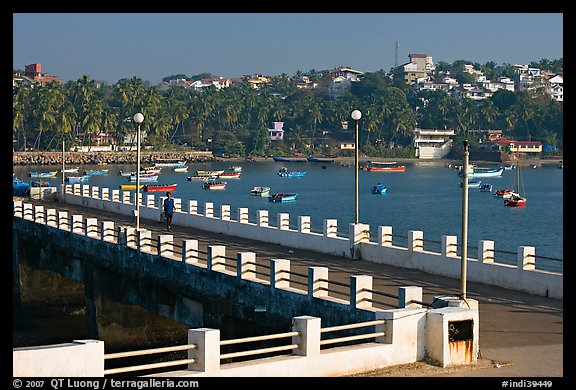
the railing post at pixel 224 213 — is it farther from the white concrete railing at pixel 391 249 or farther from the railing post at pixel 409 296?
the railing post at pixel 409 296

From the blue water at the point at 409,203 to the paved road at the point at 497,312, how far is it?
1344 inches

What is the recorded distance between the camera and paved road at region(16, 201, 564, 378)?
1920cm

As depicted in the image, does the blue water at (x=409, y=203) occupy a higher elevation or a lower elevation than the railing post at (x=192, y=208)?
lower

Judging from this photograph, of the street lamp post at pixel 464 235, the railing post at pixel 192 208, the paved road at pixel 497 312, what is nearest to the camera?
the paved road at pixel 497 312

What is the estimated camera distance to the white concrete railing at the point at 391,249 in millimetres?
27047

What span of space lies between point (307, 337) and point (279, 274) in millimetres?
7332

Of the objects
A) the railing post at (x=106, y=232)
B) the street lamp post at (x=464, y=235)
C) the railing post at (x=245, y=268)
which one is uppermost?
the street lamp post at (x=464, y=235)

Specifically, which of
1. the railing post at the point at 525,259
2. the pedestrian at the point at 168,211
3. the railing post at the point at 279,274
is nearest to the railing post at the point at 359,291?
the railing post at the point at 279,274

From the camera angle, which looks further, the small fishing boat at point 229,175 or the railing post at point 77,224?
the small fishing boat at point 229,175

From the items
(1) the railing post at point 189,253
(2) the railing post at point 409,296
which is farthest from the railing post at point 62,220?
(2) the railing post at point 409,296

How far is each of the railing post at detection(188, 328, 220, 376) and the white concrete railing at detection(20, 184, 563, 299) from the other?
11.8m

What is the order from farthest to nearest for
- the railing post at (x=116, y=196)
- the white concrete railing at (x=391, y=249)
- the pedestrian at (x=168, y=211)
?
the railing post at (x=116, y=196), the pedestrian at (x=168, y=211), the white concrete railing at (x=391, y=249)
